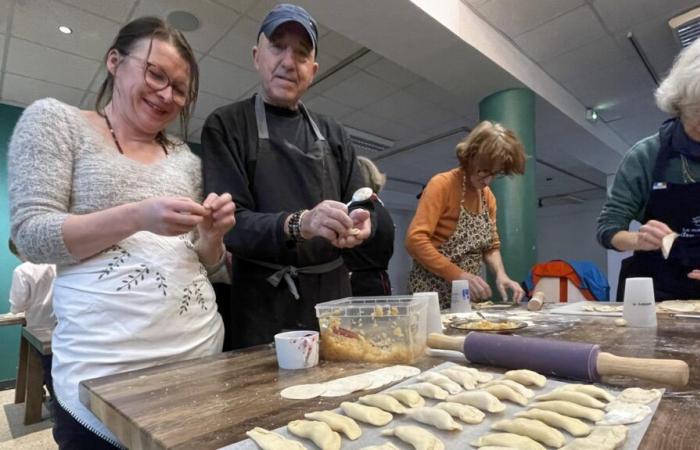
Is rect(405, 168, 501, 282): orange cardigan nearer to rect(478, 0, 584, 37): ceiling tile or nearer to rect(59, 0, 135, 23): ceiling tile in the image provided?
rect(478, 0, 584, 37): ceiling tile

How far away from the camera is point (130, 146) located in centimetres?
89

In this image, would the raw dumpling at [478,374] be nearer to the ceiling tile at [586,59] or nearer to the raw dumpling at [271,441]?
the raw dumpling at [271,441]

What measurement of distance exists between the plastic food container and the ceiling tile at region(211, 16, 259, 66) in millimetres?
2674

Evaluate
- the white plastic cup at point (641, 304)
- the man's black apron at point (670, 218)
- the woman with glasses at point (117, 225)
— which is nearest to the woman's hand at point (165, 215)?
the woman with glasses at point (117, 225)

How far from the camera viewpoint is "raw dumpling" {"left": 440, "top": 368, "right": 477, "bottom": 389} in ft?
2.22

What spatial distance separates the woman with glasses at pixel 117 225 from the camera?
71 cm

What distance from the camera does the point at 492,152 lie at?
178 centimetres

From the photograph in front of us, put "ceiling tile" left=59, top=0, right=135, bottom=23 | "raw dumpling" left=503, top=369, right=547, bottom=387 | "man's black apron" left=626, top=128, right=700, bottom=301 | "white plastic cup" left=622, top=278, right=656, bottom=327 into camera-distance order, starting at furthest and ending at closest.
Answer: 1. "ceiling tile" left=59, top=0, right=135, bottom=23
2. "man's black apron" left=626, top=128, right=700, bottom=301
3. "white plastic cup" left=622, top=278, right=656, bottom=327
4. "raw dumpling" left=503, top=369, right=547, bottom=387

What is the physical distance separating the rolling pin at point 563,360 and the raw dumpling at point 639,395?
32mm

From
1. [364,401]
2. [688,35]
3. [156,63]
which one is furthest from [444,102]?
[364,401]

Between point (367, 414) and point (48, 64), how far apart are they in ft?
13.5

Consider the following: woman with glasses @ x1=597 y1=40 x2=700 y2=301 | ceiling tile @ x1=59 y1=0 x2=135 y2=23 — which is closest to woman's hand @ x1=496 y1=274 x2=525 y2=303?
woman with glasses @ x1=597 y1=40 x2=700 y2=301

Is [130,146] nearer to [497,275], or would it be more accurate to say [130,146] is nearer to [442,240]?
[442,240]

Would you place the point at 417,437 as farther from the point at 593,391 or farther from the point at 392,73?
the point at 392,73
